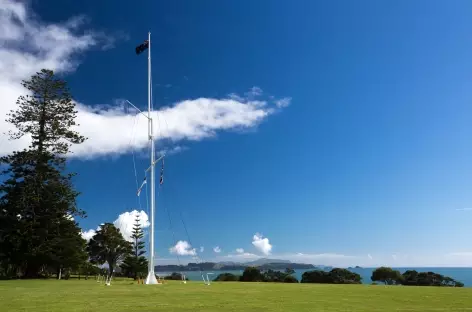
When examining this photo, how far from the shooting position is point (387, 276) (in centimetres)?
5228

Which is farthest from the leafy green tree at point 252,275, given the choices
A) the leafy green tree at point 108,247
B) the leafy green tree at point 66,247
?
the leafy green tree at point 108,247

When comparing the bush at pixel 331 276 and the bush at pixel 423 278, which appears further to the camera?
the bush at pixel 331 276

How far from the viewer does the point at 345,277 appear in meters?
54.9

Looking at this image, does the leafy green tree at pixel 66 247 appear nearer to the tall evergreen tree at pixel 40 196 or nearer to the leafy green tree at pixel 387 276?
the tall evergreen tree at pixel 40 196

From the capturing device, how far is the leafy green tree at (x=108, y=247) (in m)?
79.9

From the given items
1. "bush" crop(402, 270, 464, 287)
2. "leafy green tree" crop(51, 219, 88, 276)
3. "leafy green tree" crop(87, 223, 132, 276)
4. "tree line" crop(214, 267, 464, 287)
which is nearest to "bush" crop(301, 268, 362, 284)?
"tree line" crop(214, 267, 464, 287)

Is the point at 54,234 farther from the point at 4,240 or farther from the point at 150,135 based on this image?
the point at 150,135

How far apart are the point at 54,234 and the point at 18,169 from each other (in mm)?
7843

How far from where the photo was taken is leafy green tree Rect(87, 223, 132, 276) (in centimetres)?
7988

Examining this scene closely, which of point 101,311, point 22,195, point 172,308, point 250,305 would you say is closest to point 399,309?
point 250,305

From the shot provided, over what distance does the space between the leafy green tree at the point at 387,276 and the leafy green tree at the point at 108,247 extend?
159ft

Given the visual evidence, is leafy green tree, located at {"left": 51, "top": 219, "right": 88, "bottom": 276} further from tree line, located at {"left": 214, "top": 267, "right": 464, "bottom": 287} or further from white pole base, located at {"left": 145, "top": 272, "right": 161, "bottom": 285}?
white pole base, located at {"left": 145, "top": 272, "right": 161, "bottom": 285}

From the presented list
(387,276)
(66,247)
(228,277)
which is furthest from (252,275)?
(66,247)

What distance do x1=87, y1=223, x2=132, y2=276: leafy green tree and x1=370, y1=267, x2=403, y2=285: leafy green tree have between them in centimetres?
4858
